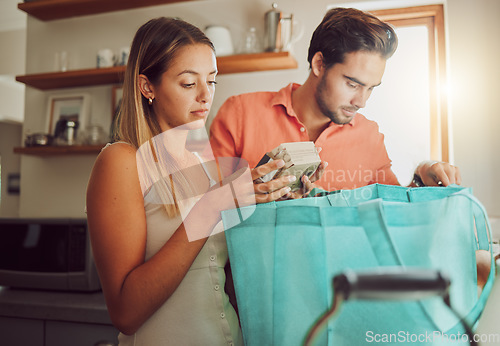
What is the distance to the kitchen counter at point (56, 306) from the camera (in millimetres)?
1151

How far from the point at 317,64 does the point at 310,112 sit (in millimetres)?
63

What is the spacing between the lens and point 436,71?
21.5 inches

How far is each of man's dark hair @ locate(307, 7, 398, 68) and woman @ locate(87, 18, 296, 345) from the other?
0.15 meters

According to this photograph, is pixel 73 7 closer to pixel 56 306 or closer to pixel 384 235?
pixel 56 306

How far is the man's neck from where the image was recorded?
51 centimetres

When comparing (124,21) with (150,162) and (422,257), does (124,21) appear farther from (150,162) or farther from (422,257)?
(422,257)

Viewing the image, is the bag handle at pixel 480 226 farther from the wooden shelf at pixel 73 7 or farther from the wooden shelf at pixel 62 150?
the wooden shelf at pixel 62 150

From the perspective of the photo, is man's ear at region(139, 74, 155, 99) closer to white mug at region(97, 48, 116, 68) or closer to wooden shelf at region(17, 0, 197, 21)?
wooden shelf at region(17, 0, 197, 21)

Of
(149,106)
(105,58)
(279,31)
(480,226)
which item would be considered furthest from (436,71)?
(105,58)

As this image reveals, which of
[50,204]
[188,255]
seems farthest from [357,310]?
[50,204]

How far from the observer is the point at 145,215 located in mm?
481

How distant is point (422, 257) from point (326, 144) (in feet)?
0.68

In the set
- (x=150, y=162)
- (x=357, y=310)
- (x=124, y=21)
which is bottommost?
(x=357, y=310)

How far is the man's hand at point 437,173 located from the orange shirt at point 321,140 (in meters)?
0.04
